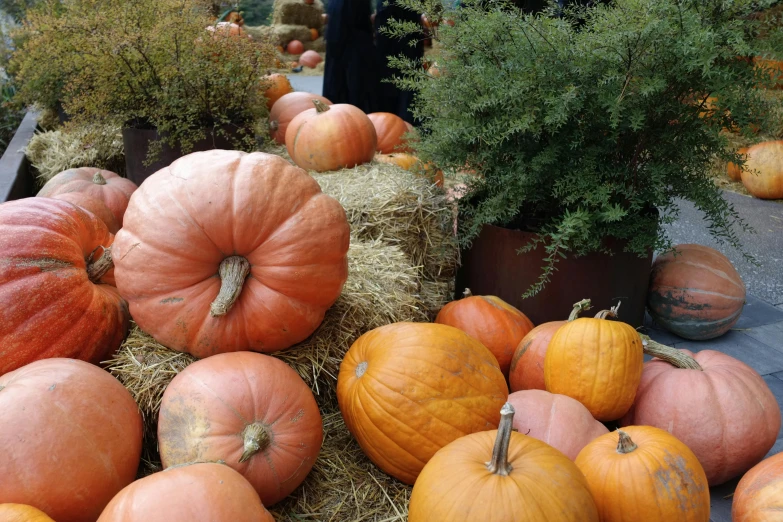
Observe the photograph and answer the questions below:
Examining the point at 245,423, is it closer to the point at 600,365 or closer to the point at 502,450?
the point at 502,450

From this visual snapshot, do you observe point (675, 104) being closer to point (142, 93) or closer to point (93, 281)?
point (93, 281)

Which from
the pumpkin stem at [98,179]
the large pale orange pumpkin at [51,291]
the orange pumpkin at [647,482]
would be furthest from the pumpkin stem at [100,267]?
the orange pumpkin at [647,482]

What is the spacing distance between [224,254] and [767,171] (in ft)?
17.4

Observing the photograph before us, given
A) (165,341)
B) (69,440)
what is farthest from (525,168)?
(69,440)

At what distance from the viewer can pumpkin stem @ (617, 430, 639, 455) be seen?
164 centimetres

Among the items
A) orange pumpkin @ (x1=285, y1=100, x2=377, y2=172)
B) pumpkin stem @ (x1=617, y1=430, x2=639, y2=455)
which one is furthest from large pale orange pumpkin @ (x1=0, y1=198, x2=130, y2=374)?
orange pumpkin @ (x1=285, y1=100, x2=377, y2=172)

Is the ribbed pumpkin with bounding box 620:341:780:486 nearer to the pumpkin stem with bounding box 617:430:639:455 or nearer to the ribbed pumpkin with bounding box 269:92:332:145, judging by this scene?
the pumpkin stem with bounding box 617:430:639:455

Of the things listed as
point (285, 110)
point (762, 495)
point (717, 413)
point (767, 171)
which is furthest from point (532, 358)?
point (767, 171)

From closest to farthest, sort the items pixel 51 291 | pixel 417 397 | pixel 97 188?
1. pixel 417 397
2. pixel 51 291
3. pixel 97 188

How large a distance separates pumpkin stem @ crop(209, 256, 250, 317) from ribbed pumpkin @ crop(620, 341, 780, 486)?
4.80 ft

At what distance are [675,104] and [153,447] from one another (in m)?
2.36

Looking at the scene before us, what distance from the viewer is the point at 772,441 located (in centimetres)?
207

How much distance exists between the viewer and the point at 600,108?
2.51 metres

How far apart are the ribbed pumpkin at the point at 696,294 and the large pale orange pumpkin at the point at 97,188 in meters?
2.90
